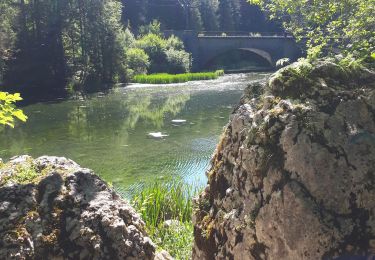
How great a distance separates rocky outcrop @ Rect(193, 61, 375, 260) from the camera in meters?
2.05

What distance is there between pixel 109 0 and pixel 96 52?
4692mm

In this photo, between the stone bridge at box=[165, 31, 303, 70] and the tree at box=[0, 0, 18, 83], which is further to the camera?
the stone bridge at box=[165, 31, 303, 70]

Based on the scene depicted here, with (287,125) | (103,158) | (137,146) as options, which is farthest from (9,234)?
(137,146)

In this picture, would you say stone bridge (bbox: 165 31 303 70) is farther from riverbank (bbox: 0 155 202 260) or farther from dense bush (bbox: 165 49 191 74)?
riverbank (bbox: 0 155 202 260)

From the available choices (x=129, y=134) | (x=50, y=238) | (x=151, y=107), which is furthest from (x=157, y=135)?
(x=50, y=238)

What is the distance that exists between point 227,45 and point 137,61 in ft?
66.9

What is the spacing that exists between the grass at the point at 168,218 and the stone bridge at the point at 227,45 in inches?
2068

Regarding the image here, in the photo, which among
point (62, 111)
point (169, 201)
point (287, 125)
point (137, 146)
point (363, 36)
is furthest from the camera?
point (62, 111)

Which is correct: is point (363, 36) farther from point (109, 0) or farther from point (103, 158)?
point (109, 0)

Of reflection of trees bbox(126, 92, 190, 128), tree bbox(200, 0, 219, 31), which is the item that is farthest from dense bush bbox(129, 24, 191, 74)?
tree bbox(200, 0, 219, 31)

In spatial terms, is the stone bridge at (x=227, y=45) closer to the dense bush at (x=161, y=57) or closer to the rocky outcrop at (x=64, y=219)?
the dense bush at (x=161, y=57)

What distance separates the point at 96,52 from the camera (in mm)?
37375

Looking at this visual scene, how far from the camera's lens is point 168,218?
6.37m

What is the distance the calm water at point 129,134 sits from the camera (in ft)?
37.9
